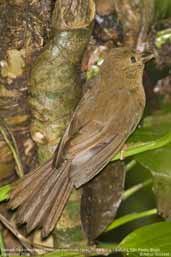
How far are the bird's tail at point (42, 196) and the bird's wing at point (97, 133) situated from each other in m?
0.08

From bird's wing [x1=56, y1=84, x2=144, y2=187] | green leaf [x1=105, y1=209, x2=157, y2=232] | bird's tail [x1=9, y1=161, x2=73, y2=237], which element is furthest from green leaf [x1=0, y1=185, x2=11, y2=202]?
green leaf [x1=105, y1=209, x2=157, y2=232]

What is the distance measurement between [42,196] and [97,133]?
48cm

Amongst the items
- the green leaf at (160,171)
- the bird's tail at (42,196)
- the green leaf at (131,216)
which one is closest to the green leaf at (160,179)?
the green leaf at (160,171)

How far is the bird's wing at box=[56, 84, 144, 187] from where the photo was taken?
3.29m

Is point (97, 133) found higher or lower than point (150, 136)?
lower

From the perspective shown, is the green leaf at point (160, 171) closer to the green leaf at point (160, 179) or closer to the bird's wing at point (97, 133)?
the green leaf at point (160, 179)

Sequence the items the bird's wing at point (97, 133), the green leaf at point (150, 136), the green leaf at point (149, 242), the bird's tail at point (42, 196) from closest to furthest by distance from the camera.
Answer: the green leaf at point (149, 242), the green leaf at point (150, 136), the bird's tail at point (42, 196), the bird's wing at point (97, 133)

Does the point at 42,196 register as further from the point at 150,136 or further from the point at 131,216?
the point at 150,136

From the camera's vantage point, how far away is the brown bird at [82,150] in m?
3.20

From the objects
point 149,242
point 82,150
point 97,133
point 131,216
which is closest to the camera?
point 149,242

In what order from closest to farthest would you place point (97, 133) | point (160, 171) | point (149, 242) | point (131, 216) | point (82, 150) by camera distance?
point (149, 242)
point (160, 171)
point (131, 216)
point (82, 150)
point (97, 133)

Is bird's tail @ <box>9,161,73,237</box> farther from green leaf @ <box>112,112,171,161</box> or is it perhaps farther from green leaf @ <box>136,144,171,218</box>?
green leaf @ <box>136,144,171,218</box>

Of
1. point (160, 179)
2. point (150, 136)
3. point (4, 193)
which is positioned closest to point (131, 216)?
point (160, 179)

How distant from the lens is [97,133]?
3467 mm
